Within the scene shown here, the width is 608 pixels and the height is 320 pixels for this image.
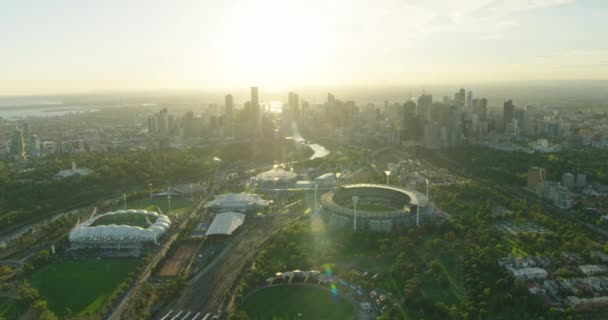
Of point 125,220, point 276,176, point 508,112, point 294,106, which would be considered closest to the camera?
point 125,220

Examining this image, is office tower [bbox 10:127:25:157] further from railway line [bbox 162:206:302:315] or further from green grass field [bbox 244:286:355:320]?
green grass field [bbox 244:286:355:320]

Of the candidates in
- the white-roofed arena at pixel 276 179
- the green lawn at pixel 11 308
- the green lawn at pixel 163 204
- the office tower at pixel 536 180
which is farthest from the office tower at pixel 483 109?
the green lawn at pixel 11 308

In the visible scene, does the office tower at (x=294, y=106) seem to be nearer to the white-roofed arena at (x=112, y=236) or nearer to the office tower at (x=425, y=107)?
the office tower at (x=425, y=107)

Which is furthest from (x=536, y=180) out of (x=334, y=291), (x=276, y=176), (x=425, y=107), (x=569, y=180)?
(x=425, y=107)

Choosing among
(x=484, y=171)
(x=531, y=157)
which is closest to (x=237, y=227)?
(x=484, y=171)

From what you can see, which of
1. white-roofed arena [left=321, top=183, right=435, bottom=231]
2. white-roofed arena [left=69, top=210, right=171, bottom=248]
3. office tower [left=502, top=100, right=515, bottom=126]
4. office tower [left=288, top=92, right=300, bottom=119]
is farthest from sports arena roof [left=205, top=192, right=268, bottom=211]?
office tower [left=502, top=100, right=515, bottom=126]

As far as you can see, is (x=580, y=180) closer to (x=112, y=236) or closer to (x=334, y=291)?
(x=334, y=291)

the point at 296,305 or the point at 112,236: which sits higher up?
the point at 112,236

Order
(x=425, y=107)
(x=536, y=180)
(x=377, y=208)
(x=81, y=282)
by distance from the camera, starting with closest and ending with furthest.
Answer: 1. (x=81, y=282)
2. (x=377, y=208)
3. (x=536, y=180)
4. (x=425, y=107)
